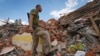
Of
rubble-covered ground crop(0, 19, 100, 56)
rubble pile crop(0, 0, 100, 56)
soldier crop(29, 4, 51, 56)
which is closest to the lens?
soldier crop(29, 4, 51, 56)

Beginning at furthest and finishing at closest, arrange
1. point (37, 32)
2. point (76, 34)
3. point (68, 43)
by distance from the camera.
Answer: point (76, 34) → point (68, 43) → point (37, 32)

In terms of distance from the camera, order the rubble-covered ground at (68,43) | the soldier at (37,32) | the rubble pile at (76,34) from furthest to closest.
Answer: the rubble pile at (76,34) < the rubble-covered ground at (68,43) < the soldier at (37,32)

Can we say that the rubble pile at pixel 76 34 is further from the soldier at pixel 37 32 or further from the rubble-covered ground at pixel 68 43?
the soldier at pixel 37 32

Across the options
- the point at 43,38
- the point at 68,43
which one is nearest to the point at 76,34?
the point at 68,43

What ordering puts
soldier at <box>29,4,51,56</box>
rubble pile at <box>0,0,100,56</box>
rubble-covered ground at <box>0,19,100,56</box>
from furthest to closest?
1. rubble pile at <box>0,0,100,56</box>
2. rubble-covered ground at <box>0,19,100,56</box>
3. soldier at <box>29,4,51,56</box>

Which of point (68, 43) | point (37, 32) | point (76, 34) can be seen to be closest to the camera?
point (37, 32)

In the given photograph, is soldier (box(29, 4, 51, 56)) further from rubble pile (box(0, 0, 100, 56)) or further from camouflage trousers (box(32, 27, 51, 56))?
rubble pile (box(0, 0, 100, 56))

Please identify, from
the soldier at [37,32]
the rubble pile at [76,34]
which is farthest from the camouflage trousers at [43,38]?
the rubble pile at [76,34]

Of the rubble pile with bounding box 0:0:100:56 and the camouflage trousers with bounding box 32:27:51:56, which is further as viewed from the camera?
the rubble pile with bounding box 0:0:100:56

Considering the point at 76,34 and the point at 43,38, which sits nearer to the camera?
the point at 43,38

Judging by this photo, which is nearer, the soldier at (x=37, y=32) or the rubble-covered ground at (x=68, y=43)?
the soldier at (x=37, y=32)

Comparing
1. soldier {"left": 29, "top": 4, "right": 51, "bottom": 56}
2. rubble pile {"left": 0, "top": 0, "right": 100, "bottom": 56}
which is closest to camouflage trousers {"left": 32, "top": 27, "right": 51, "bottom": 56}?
soldier {"left": 29, "top": 4, "right": 51, "bottom": 56}

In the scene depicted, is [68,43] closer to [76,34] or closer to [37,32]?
[76,34]

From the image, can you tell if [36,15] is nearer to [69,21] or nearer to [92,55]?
[92,55]
